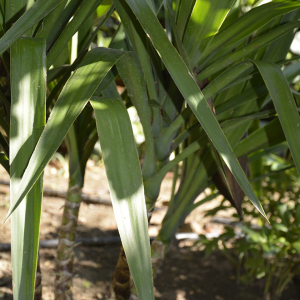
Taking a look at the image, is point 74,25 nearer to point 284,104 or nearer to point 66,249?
point 284,104

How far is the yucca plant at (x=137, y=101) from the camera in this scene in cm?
36

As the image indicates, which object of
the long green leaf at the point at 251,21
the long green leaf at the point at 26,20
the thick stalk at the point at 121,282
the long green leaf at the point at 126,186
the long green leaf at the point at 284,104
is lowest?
the thick stalk at the point at 121,282

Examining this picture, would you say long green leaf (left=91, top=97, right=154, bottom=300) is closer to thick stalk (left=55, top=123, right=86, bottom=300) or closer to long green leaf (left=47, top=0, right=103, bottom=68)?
long green leaf (left=47, top=0, right=103, bottom=68)

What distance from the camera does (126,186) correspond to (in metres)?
0.38

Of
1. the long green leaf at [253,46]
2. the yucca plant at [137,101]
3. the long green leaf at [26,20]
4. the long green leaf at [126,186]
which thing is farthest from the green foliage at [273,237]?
the long green leaf at [26,20]

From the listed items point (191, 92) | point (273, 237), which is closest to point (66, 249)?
point (191, 92)

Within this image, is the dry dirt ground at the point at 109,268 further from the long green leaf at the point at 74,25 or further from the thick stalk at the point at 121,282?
the long green leaf at the point at 74,25

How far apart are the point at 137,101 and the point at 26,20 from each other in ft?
0.69

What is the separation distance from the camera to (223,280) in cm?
146

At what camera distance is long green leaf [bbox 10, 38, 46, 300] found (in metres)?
0.36

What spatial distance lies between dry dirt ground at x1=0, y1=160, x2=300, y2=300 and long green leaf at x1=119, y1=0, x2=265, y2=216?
842 millimetres

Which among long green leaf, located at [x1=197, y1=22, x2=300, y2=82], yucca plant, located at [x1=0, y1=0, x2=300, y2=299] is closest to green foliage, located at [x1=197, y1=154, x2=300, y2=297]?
yucca plant, located at [x1=0, y1=0, x2=300, y2=299]

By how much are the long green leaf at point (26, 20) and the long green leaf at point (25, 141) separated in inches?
2.3

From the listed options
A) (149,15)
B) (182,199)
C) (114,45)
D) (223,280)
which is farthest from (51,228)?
(149,15)
